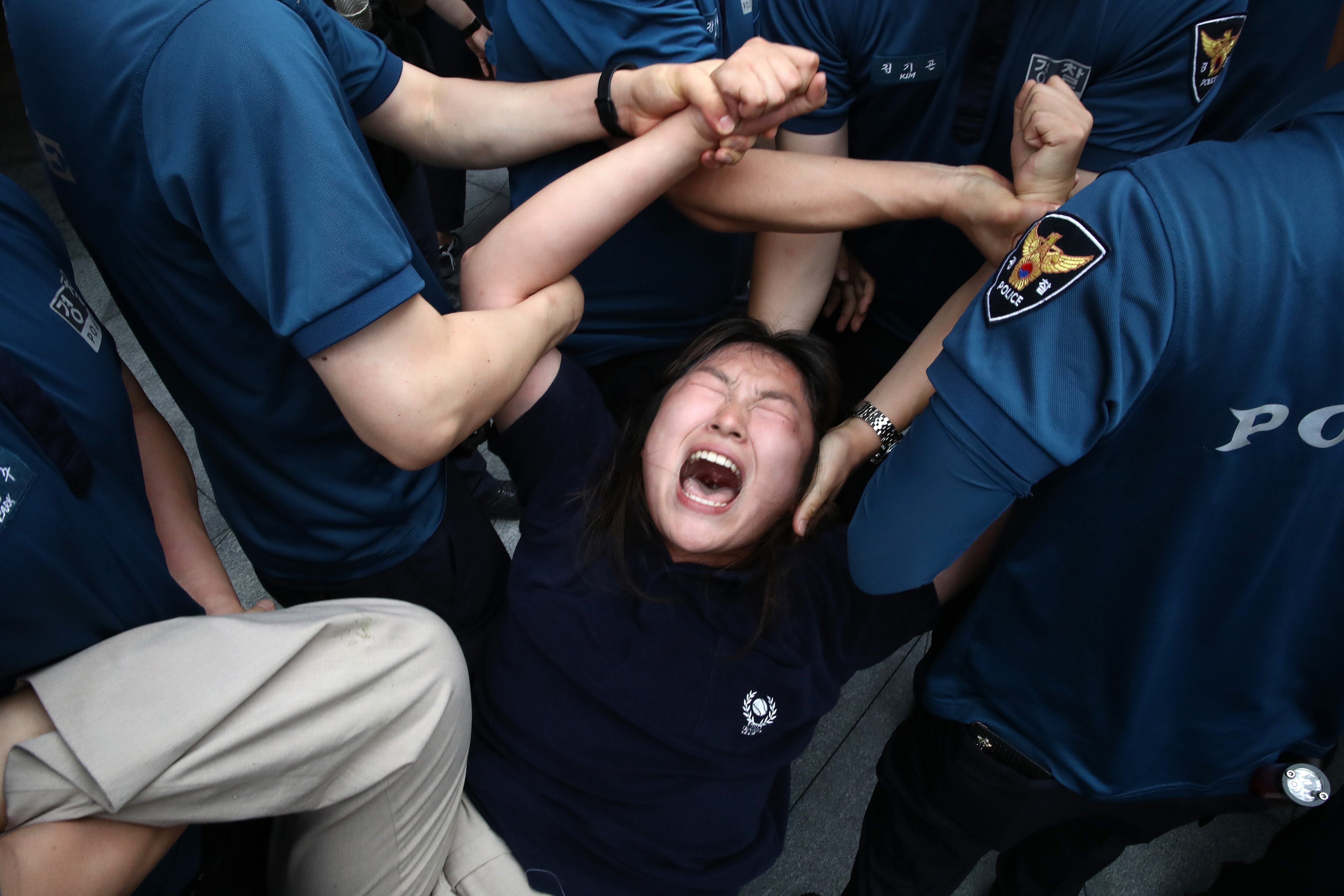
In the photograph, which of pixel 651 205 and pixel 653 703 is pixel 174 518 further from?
pixel 651 205

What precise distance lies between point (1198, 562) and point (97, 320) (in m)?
1.52

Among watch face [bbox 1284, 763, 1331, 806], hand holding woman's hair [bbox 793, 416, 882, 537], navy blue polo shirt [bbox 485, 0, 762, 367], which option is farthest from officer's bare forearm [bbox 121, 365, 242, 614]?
watch face [bbox 1284, 763, 1331, 806]

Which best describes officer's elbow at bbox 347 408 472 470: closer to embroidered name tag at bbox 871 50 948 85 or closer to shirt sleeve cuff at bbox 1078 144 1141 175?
embroidered name tag at bbox 871 50 948 85

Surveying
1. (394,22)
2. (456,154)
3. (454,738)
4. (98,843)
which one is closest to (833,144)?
(456,154)

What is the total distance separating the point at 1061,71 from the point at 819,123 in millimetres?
442

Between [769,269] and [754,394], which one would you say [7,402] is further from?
[769,269]

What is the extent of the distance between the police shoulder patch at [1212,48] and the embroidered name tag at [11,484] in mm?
1755

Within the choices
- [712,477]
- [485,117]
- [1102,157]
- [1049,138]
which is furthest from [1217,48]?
[485,117]

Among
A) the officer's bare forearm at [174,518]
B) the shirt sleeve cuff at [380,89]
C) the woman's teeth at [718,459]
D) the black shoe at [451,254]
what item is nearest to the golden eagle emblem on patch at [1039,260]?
the woman's teeth at [718,459]

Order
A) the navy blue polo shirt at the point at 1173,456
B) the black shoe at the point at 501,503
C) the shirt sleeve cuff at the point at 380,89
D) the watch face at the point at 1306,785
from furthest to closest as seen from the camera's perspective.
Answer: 1. the black shoe at the point at 501,503
2. the shirt sleeve cuff at the point at 380,89
3. the watch face at the point at 1306,785
4. the navy blue polo shirt at the point at 1173,456

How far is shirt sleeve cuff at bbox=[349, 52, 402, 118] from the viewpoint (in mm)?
1402

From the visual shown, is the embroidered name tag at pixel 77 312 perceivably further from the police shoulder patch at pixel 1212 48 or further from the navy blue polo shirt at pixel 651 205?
the police shoulder patch at pixel 1212 48

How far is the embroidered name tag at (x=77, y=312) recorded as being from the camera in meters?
1.07

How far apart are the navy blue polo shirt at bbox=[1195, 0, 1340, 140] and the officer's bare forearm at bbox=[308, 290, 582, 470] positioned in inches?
60.4
